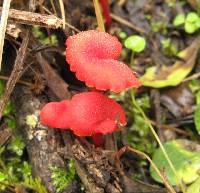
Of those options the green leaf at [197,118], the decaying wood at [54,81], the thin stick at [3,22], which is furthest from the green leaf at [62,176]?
the green leaf at [197,118]

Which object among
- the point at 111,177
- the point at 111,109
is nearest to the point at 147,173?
the point at 111,177

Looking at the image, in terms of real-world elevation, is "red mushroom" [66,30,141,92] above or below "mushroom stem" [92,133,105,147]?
above

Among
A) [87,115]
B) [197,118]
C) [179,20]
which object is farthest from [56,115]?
[179,20]

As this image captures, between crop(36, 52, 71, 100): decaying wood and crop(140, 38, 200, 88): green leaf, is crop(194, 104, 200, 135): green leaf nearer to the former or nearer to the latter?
crop(140, 38, 200, 88): green leaf

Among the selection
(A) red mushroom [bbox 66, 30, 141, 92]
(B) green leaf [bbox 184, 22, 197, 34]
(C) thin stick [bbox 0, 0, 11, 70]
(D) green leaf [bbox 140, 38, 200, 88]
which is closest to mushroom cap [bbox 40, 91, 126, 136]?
(A) red mushroom [bbox 66, 30, 141, 92]

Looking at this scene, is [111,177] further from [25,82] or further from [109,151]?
[25,82]

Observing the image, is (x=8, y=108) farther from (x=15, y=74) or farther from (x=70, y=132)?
(x=70, y=132)
